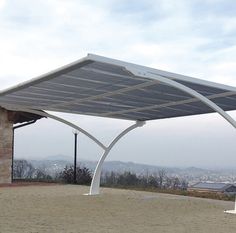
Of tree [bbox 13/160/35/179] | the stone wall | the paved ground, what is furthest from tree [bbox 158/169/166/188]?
the paved ground

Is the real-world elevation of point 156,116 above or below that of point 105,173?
above

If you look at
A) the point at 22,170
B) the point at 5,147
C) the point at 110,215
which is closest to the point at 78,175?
the point at 22,170

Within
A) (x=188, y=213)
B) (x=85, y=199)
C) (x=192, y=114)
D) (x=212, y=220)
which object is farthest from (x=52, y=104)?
(x=212, y=220)

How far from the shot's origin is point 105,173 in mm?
32406

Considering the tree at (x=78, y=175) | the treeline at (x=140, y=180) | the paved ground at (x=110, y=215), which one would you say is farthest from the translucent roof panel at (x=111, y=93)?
the tree at (x=78, y=175)

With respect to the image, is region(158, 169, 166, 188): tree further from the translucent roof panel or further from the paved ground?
the paved ground

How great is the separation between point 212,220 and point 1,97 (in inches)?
343

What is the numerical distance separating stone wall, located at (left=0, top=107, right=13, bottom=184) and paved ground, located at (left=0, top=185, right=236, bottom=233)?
8.37 metres

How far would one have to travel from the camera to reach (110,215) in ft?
42.1

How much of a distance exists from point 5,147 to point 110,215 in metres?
14.6

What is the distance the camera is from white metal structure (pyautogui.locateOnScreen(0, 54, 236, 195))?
38.6 feet

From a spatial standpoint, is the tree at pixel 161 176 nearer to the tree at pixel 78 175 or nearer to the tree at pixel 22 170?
the tree at pixel 78 175

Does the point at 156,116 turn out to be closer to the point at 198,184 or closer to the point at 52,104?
the point at 52,104

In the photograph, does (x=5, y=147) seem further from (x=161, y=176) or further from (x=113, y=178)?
(x=161, y=176)
